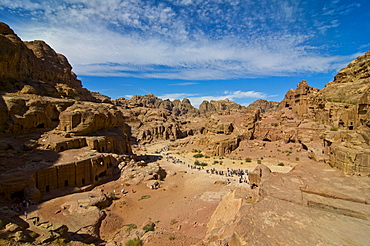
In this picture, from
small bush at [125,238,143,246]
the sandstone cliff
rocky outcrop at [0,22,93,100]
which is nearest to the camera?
small bush at [125,238,143,246]

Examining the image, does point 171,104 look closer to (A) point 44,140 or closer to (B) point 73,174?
(A) point 44,140

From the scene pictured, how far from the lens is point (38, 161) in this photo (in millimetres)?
16344

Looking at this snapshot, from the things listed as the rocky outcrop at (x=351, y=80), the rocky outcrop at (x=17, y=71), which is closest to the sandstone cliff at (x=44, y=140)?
the rocky outcrop at (x=17, y=71)

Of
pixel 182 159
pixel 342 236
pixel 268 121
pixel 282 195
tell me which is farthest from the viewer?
pixel 268 121

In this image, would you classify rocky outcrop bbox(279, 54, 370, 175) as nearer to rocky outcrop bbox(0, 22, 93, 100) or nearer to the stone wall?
the stone wall

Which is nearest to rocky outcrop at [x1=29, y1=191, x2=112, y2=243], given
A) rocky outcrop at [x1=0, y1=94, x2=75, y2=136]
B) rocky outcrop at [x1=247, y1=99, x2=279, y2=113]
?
rocky outcrop at [x1=0, y1=94, x2=75, y2=136]

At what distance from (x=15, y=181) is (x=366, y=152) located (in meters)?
20.7

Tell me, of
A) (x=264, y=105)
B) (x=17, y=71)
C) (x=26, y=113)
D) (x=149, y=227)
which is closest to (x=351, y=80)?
(x=264, y=105)

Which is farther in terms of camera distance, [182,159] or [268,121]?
[268,121]

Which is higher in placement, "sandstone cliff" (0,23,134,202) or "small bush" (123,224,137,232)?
"sandstone cliff" (0,23,134,202)

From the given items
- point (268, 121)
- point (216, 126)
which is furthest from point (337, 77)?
point (216, 126)

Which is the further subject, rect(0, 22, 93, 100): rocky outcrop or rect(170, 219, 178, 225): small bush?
rect(0, 22, 93, 100): rocky outcrop

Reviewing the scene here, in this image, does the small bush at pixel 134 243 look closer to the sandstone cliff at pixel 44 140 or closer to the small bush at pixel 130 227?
the small bush at pixel 130 227

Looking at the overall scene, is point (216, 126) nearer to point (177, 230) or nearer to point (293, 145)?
point (293, 145)
